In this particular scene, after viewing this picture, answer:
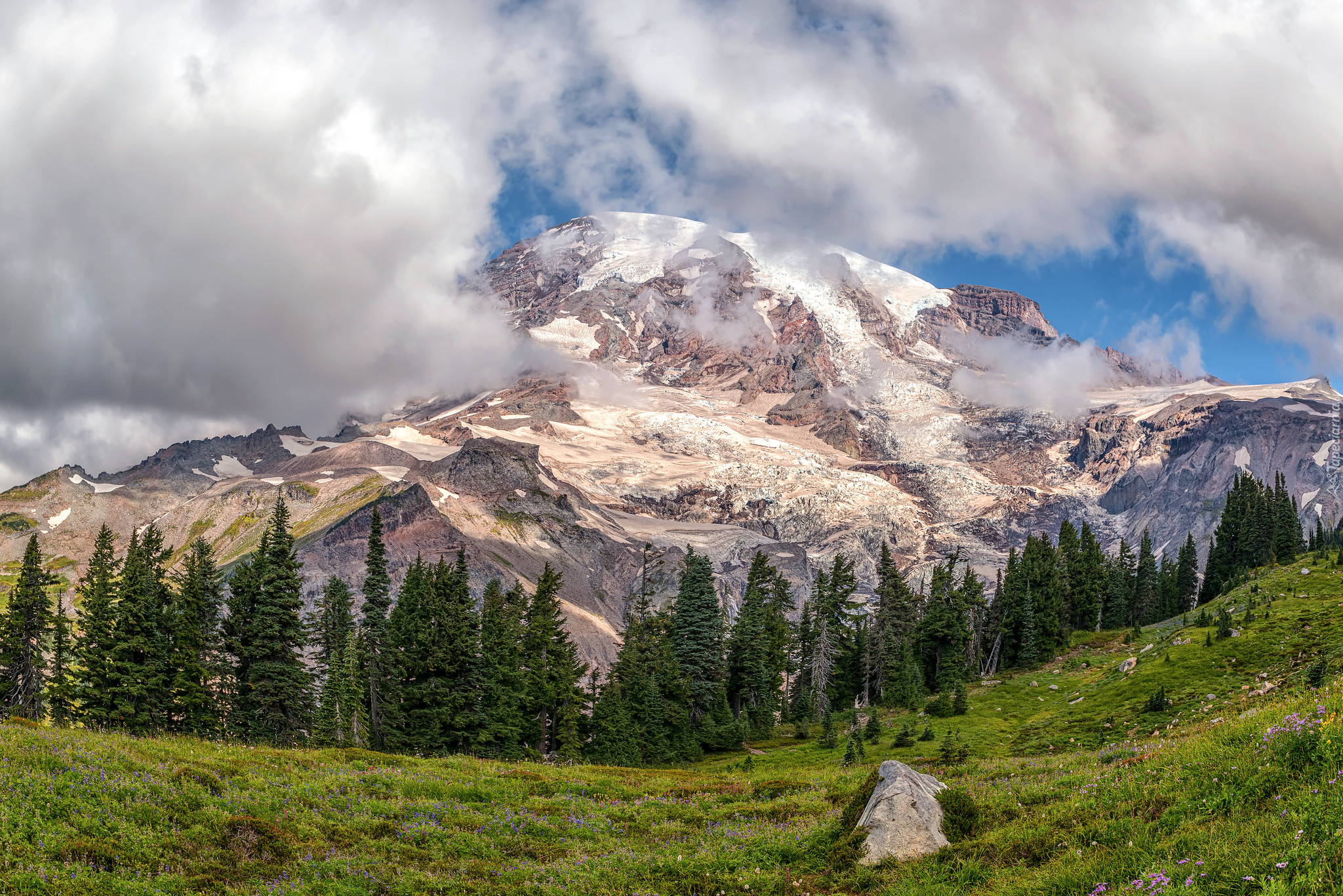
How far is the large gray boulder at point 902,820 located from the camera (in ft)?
54.8

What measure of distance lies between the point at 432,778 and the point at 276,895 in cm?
1077

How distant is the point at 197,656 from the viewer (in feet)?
191

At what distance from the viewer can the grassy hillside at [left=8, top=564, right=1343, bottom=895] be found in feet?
42.3

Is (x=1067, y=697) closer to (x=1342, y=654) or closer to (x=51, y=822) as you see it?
(x=1342, y=654)

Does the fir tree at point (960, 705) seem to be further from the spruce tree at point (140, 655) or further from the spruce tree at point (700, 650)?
the spruce tree at point (140, 655)

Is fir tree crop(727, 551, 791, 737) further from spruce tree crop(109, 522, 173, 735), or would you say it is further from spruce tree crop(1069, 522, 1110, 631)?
spruce tree crop(109, 522, 173, 735)

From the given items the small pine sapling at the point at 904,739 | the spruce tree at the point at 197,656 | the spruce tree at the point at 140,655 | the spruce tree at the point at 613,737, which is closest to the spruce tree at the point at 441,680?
the spruce tree at the point at 613,737

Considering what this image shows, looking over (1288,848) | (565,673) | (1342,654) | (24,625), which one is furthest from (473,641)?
(1288,848)

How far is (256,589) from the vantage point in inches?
2329

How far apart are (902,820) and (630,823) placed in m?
8.83

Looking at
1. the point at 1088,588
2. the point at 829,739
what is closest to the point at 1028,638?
the point at 1088,588

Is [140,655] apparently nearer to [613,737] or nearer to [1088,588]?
[613,737]

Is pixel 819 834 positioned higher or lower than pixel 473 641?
lower

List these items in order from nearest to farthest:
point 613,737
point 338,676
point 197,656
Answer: point 197,656 → point 613,737 → point 338,676
